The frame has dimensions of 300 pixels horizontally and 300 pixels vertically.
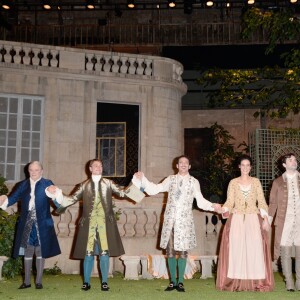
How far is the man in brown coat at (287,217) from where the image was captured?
20.6 ft

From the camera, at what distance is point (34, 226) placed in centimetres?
631

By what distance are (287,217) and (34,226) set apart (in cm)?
320

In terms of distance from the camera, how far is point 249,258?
244 inches

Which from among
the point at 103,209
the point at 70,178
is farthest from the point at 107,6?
the point at 103,209

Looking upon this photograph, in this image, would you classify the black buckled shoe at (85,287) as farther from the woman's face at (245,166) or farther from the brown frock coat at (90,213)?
the woman's face at (245,166)

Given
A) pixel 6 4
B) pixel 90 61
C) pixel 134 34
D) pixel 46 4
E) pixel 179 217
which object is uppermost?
pixel 46 4

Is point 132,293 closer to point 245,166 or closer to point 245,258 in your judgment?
point 245,258

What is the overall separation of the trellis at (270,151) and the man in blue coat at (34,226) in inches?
257

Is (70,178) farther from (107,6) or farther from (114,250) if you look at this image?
(107,6)

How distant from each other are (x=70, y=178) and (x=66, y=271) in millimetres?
2470

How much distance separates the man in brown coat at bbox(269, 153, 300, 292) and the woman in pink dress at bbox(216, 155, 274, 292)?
0.61 ft

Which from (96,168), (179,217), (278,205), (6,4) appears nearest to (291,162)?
(278,205)

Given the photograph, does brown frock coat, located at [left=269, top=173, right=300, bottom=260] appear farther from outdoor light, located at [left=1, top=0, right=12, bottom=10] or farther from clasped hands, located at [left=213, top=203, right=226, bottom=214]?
outdoor light, located at [left=1, top=0, right=12, bottom=10]

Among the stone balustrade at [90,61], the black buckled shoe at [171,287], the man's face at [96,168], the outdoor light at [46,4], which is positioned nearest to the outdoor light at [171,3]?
the outdoor light at [46,4]
